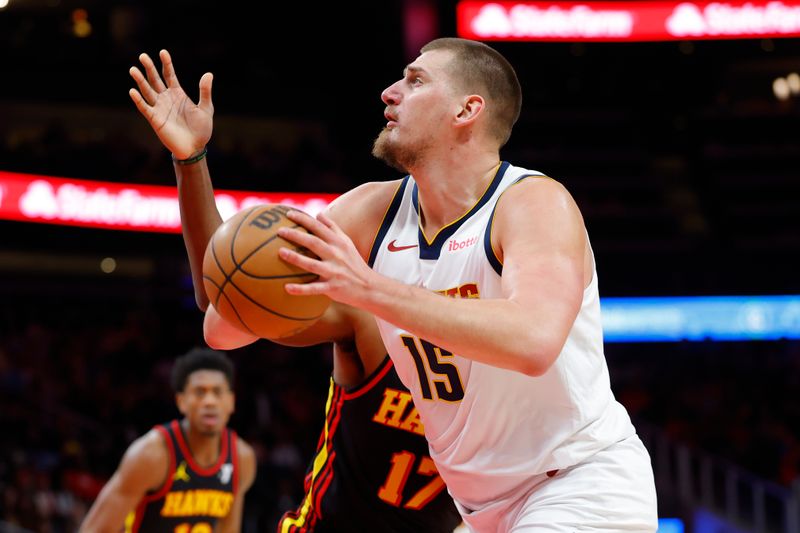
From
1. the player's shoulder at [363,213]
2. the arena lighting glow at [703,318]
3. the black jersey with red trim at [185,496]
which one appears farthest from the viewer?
the arena lighting glow at [703,318]

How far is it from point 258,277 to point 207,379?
3525 millimetres

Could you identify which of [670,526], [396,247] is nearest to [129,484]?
[396,247]

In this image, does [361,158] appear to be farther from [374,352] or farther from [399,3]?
[374,352]

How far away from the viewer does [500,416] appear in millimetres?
3098

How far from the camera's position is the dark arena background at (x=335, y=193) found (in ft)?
41.3

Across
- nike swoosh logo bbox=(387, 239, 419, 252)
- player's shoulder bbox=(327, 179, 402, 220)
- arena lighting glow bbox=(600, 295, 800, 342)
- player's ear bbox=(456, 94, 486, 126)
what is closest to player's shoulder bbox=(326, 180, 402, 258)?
player's shoulder bbox=(327, 179, 402, 220)

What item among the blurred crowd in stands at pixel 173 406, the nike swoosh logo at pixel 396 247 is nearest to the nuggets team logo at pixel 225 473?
the nike swoosh logo at pixel 396 247

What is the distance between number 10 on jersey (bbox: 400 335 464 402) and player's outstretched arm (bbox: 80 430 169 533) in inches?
118

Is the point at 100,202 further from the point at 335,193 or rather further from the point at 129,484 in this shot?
the point at 129,484

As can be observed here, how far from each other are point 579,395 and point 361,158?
14.0 meters

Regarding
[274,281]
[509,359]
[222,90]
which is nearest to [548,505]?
[509,359]

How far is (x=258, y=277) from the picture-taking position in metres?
2.78

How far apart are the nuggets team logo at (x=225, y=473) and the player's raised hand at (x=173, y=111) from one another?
2.95 metres

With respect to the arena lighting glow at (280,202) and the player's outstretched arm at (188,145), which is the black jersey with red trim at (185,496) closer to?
the player's outstretched arm at (188,145)
